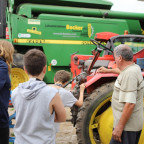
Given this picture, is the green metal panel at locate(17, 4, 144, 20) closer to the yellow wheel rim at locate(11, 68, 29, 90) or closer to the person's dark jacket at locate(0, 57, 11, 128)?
the yellow wheel rim at locate(11, 68, 29, 90)

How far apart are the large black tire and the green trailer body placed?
5070 millimetres

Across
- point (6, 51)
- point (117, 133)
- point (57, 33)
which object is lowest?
point (117, 133)

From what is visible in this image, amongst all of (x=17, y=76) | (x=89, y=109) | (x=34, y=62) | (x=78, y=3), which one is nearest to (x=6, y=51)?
(x=34, y=62)

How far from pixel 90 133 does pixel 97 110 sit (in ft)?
1.07

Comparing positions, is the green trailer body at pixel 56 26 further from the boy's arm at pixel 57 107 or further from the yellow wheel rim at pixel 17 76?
the boy's arm at pixel 57 107

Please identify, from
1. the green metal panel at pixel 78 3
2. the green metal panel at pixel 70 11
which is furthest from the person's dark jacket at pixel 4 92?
the green metal panel at pixel 78 3

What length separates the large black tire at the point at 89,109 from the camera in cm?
307

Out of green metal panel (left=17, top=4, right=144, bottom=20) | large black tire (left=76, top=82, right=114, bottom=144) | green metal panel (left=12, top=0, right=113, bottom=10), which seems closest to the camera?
large black tire (left=76, top=82, right=114, bottom=144)

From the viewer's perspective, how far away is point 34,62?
1788 mm

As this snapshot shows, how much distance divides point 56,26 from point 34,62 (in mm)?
6472

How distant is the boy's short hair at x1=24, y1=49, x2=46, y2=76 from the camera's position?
179 cm

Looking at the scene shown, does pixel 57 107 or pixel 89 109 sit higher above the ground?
pixel 57 107

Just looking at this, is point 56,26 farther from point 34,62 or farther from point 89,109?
point 34,62

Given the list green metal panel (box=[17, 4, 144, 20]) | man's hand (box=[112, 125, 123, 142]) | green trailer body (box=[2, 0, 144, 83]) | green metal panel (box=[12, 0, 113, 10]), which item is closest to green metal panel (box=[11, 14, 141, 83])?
green trailer body (box=[2, 0, 144, 83])
